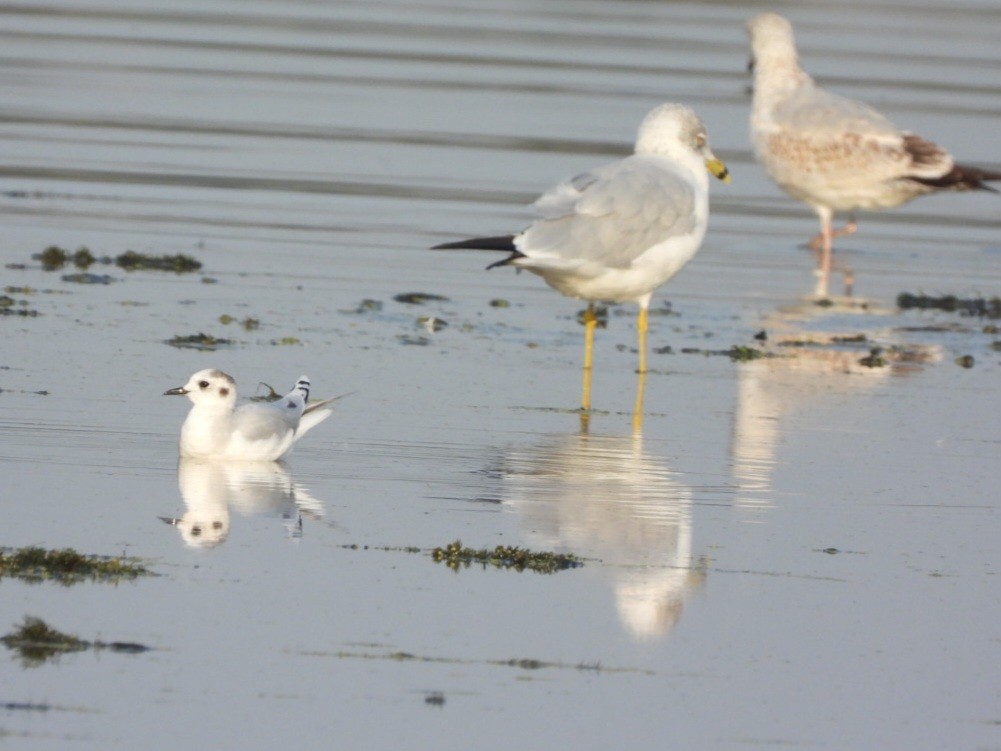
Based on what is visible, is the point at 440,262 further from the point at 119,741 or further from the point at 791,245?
the point at 119,741

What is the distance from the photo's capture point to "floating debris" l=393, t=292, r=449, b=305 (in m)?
12.3

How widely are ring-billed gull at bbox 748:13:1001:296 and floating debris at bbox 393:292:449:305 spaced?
4066 mm

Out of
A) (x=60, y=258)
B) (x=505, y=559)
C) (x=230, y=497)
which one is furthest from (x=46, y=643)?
(x=60, y=258)

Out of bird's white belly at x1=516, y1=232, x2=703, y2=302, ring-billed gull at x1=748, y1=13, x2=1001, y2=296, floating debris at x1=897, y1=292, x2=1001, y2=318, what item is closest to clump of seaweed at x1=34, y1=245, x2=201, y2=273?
bird's white belly at x1=516, y1=232, x2=703, y2=302

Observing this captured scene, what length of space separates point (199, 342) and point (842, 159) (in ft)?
22.7

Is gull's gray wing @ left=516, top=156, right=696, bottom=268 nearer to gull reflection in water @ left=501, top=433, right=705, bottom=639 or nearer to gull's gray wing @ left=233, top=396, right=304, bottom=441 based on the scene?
gull reflection in water @ left=501, top=433, right=705, bottom=639

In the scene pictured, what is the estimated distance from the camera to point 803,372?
11.0m

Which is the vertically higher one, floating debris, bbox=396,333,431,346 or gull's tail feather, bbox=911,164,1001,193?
gull's tail feather, bbox=911,164,1001,193

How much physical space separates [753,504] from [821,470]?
83cm

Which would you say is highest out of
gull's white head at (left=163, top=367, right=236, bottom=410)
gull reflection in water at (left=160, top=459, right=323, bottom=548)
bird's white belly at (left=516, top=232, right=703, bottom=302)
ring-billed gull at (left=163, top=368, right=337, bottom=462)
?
bird's white belly at (left=516, top=232, right=703, bottom=302)

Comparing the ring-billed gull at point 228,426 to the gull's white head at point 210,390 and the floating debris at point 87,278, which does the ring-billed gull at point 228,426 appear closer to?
the gull's white head at point 210,390

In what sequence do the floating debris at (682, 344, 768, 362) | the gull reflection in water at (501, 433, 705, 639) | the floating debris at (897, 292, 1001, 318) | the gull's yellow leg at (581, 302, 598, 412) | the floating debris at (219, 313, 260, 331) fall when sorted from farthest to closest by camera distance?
the floating debris at (897, 292, 1001, 318), the floating debris at (682, 344, 768, 362), the floating debris at (219, 313, 260, 331), the gull's yellow leg at (581, 302, 598, 412), the gull reflection in water at (501, 433, 705, 639)

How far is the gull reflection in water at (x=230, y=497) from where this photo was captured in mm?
6961

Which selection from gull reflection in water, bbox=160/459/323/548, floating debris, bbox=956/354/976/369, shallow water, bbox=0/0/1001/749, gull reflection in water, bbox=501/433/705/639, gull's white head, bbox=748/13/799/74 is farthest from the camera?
gull's white head, bbox=748/13/799/74
